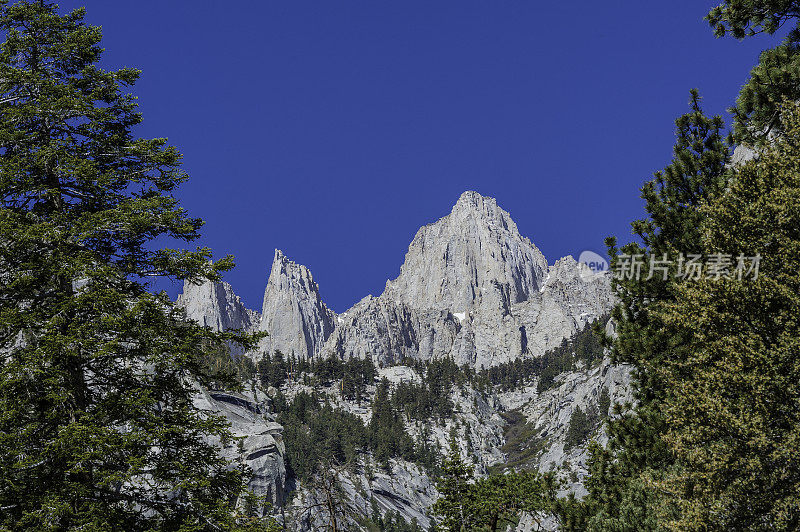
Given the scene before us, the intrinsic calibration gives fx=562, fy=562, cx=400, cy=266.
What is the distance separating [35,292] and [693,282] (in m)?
14.6

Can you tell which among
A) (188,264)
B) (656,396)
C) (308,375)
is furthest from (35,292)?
(308,375)

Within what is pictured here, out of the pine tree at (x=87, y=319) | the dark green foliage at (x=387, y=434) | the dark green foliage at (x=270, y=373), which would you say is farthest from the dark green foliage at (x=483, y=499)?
the dark green foliage at (x=270, y=373)

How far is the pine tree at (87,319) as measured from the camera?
419 inches

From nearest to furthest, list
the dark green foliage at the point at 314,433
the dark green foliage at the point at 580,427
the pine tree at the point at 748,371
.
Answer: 1. the pine tree at the point at 748,371
2. the dark green foliage at the point at 314,433
3. the dark green foliage at the point at 580,427

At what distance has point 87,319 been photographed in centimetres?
1183

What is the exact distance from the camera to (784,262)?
1109cm

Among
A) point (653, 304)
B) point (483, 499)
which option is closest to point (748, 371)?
point (653, 304)

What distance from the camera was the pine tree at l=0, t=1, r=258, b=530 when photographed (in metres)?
10.6

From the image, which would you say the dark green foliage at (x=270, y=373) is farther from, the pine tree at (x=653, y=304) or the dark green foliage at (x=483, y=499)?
the pine tree at (x=653, y=304)

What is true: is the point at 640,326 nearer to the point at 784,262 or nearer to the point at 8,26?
the point at 784,262

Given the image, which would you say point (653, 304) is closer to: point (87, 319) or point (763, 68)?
point (763, 68)

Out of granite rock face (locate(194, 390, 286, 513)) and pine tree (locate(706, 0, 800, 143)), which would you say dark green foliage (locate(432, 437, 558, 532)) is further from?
granite rock face (locate(194, 390, 286, 513))

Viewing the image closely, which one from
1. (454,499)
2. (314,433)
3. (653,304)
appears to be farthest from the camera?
(314,433)

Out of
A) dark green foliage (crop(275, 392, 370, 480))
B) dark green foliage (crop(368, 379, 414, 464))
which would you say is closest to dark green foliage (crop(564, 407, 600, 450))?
dark green foliage (crop(368, 379, 414, 464))
